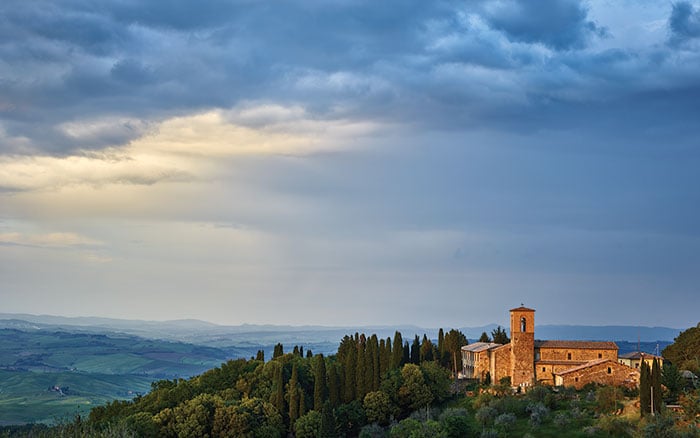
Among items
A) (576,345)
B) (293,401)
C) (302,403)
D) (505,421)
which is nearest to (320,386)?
(302,403)

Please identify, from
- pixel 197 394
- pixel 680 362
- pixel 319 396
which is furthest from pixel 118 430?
pixel 680 362

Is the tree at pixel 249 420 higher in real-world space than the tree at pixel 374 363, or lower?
lower

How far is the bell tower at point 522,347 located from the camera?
7994 centimetres

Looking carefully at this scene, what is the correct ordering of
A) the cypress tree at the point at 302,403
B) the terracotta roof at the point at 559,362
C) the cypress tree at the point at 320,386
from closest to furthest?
the cypress tree at the point at 302,403 → the cypress tree at the point at 320,386 → the terracotta roof at the point at 559,362

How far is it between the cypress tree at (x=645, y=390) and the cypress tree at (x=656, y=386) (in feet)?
1.39

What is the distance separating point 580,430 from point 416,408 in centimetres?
2002

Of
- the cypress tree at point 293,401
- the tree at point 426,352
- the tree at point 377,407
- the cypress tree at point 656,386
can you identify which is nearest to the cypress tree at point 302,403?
the cypress tree at point 293,401

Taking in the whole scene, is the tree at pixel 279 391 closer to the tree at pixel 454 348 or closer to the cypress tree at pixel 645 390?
the tree at pixel 454 348

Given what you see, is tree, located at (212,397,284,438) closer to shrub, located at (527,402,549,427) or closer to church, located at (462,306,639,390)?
shrub, located at (527,402,549,427)

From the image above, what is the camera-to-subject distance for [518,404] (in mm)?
69062

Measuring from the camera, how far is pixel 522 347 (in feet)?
263

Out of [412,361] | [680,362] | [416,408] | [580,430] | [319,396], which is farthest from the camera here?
[412,361]

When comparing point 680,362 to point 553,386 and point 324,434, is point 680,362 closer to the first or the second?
point 553,386

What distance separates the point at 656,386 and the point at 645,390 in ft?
2.88
